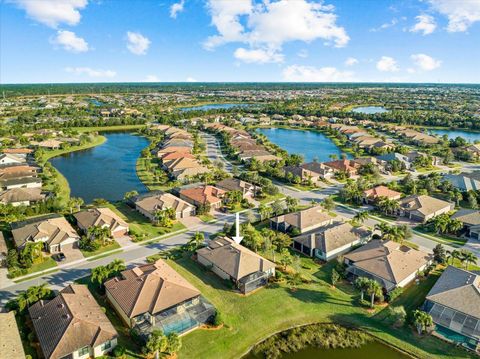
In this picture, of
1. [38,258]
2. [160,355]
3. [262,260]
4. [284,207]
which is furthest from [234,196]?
[160,355]

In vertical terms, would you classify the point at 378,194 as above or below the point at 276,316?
above

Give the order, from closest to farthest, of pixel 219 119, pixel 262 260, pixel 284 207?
pixel 262 260 → pixel 284 207 → pixel 219 119

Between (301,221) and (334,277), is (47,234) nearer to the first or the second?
(301,221)

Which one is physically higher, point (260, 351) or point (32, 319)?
point (32, 319)

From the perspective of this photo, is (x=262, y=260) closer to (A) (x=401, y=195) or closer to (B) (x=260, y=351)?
(B) (x=260, y=351)

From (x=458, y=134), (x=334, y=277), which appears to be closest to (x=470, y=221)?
(x=334, y=277)

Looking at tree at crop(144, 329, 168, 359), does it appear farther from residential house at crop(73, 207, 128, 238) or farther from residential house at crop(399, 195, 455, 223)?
residential house at crop(399, 195, 455, 223)
